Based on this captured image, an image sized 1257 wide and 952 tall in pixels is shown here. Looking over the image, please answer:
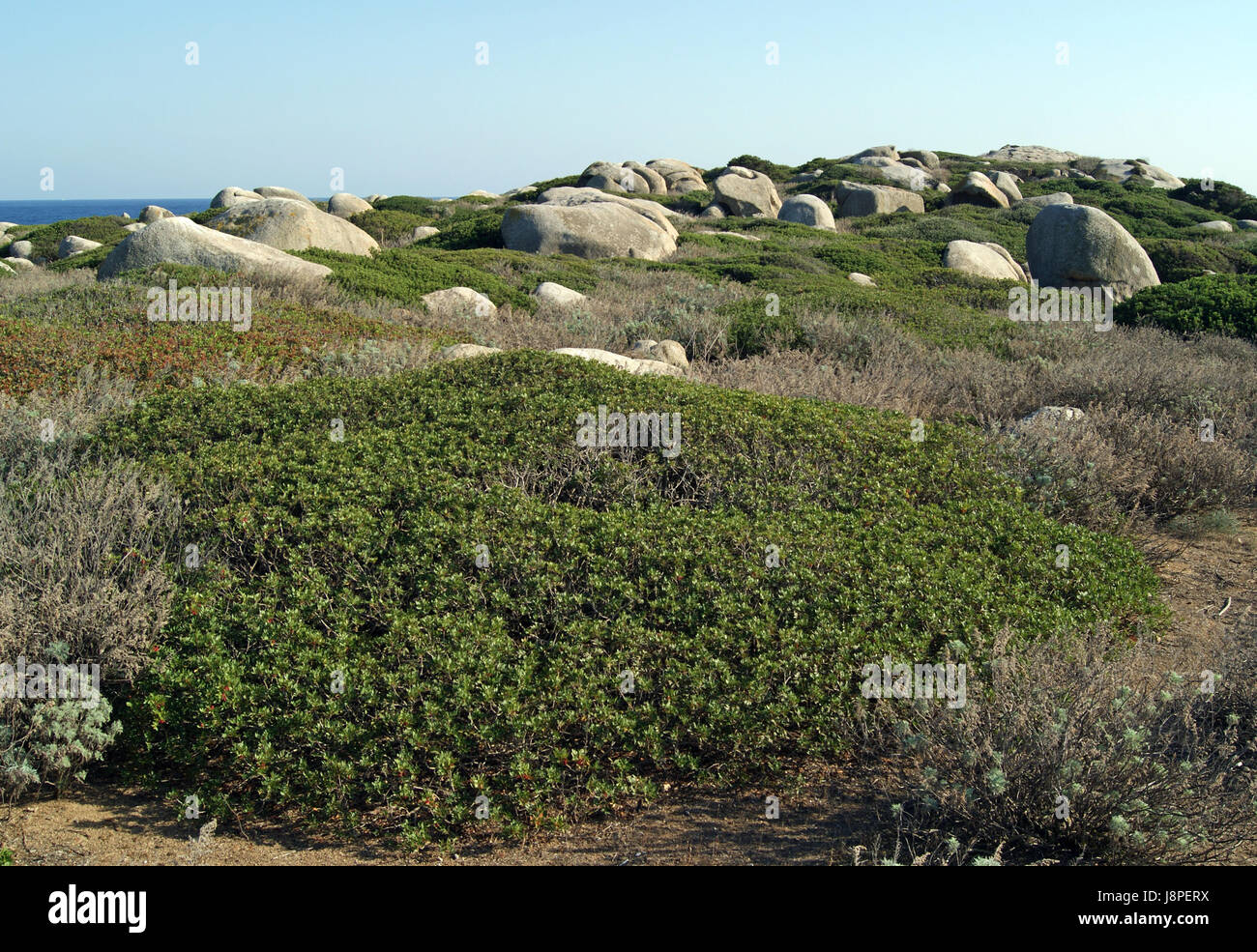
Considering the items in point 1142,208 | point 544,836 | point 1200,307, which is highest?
point 1142,208

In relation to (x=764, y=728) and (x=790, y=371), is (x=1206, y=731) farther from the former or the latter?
A: (x=790, y=371)

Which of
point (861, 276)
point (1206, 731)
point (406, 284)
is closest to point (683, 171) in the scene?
point (861, 276)

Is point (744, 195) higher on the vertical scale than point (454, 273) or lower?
higher

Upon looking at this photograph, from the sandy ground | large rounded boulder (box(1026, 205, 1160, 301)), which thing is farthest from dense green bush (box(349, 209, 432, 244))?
the sandy ground

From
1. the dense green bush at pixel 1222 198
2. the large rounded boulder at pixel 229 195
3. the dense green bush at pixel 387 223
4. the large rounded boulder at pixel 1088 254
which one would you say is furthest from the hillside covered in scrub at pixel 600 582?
the dense green bush at pixel 1222 198

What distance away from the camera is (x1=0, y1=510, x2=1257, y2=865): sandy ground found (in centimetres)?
345

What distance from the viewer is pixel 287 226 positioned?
1741 centimetres

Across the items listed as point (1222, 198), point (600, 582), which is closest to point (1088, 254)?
point (600, 582)

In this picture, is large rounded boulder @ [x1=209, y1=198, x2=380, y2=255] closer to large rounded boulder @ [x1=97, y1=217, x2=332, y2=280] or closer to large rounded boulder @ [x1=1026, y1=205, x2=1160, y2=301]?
large rounded boulder @ [x1=97, y1=217, x2=332, y2=280]

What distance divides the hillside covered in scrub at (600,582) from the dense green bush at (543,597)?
21 millimetres

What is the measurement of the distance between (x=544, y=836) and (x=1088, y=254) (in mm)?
19656

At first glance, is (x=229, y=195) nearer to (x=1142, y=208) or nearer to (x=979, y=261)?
(x=979, y=261)

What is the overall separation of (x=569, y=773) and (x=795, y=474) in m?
2.83

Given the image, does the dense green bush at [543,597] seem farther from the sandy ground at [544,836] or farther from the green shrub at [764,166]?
the green shrub at [764,166]
